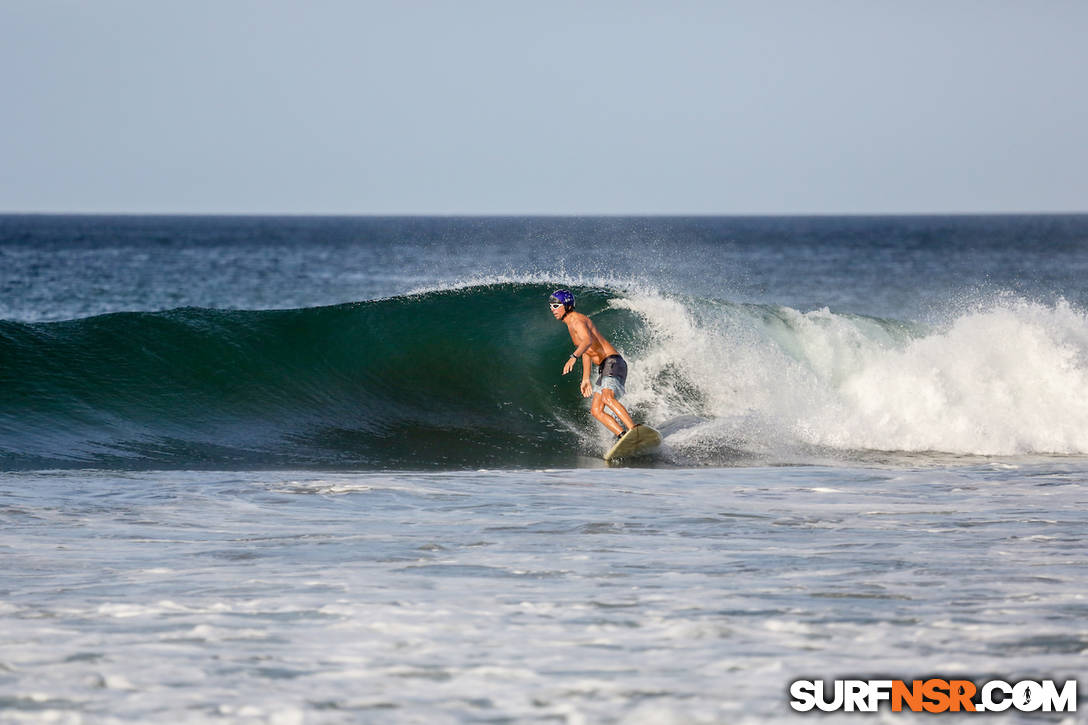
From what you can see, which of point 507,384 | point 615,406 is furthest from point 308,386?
point 615,406

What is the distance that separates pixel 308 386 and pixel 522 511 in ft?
21.5

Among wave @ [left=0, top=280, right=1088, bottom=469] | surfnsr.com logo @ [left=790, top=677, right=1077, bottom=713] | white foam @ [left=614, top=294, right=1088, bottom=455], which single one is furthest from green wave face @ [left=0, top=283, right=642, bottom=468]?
surfnsr.com logo @ [left=790, top=677, right=1077, bottom=713]

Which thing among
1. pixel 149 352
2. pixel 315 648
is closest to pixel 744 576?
pixel 315 648

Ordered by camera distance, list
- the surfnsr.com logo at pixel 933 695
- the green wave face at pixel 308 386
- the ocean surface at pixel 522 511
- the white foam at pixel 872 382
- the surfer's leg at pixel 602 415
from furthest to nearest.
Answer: the white foam at pixel 872 382, the green wave face at pixel 308 386, the surfer's leg at pixel 602 415, the ocean surface at pixel 522 511, the surfnsr.com logo at pixel 933 695

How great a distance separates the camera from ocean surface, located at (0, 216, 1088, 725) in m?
4.42

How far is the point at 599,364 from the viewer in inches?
399

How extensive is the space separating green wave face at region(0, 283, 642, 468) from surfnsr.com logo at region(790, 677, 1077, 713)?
232 inches

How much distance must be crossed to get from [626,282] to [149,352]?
639cm

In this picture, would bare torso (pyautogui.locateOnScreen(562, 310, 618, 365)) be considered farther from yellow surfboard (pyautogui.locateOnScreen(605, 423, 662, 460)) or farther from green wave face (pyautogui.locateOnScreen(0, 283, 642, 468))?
green wave face (pyautogui.locateOnScreen(0, 283, 642, 468))

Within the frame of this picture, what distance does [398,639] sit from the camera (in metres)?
4.82

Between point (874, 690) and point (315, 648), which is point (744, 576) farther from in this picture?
point (315, 648)

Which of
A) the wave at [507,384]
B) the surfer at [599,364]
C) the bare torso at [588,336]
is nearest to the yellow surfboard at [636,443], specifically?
the surfer at [599,364]

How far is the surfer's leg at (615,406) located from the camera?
982cm

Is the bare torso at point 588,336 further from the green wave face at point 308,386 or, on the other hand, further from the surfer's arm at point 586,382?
the green wave face at point 308,386
